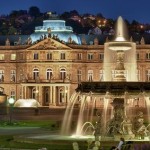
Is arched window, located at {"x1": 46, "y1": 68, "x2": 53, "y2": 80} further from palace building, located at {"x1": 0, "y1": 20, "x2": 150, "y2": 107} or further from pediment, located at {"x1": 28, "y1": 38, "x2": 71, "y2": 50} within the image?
pediment, located at {"x1": 28, "y1": 38, "x2": 71, "y2": 50}

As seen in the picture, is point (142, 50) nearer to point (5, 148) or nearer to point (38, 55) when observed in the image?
point (38, 55)

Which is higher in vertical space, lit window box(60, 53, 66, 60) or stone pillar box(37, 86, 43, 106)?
lit window box(60, 53, 66, 60)

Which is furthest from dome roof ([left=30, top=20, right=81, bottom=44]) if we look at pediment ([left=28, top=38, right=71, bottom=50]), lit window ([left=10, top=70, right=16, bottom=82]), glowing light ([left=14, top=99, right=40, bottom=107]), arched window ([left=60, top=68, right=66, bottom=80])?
glowing light ([left=14, top=99, right=40, bottom=107])

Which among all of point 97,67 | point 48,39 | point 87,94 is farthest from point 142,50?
point 87,94

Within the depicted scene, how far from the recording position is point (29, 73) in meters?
133

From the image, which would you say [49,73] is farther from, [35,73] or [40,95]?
[40,95]

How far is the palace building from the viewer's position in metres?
130

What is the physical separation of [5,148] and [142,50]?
97167 mm

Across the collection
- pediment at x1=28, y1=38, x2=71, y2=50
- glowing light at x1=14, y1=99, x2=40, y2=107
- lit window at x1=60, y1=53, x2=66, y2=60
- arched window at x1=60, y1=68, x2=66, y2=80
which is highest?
pediment at x1=28, y1=38, x2=71, y2=50

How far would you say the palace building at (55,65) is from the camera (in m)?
130

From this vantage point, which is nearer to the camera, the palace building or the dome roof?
the palace building

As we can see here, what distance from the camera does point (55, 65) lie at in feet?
436

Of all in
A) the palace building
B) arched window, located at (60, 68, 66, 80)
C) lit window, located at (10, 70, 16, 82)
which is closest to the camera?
the palace building

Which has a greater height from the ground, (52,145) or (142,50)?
(142,50)
